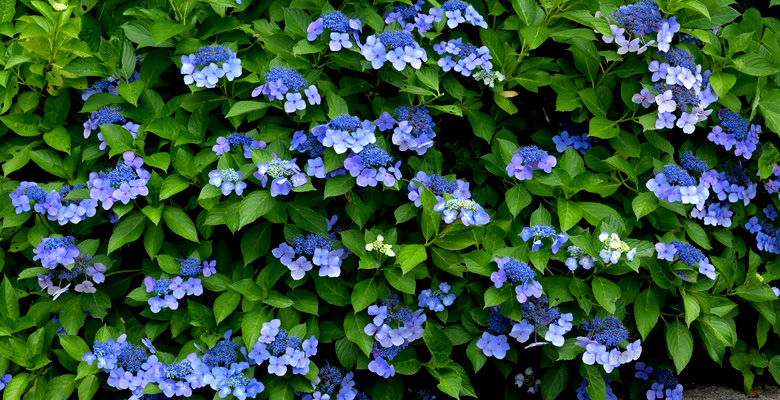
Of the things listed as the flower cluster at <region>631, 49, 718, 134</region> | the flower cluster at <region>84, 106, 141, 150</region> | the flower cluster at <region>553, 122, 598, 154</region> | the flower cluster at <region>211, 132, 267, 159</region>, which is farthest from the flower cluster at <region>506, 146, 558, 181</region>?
the flower cluster at <region>84, 106, 141, 150</region>

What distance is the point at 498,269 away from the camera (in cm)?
248

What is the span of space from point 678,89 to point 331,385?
1.69 metres

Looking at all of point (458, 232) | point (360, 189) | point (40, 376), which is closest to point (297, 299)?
point (360, 189)

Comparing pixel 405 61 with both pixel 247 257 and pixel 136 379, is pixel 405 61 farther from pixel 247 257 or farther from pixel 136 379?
pixel 136 379

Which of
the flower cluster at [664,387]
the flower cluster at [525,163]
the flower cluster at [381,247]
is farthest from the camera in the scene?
the flower cluster at [664,387]

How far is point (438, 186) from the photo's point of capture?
2.59 meters

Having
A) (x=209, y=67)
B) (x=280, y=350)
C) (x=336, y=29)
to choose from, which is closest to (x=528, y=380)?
(x=280, y=350)

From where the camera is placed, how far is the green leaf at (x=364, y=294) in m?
2.45

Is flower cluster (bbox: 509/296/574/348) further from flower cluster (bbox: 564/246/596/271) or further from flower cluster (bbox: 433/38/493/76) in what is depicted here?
flower cluster (bbox: 433/38/493/76)

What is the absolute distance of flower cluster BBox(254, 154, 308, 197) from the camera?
89.8 inches

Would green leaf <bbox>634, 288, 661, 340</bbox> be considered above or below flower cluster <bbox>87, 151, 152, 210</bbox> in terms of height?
below

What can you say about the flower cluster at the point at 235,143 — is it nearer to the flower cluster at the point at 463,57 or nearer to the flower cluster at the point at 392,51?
the flower cluster at the point at 392,51

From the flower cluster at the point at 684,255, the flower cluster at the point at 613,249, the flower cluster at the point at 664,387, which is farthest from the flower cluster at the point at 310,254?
the flower cluster at the point at 664,387

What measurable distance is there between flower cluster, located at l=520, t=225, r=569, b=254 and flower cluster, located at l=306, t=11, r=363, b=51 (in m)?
0.91
